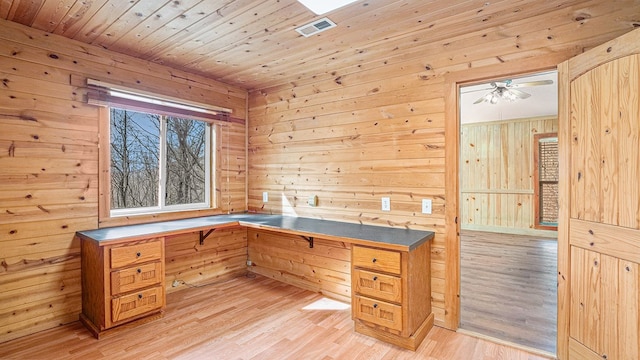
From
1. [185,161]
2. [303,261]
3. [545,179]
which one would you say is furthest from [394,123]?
[545,179]

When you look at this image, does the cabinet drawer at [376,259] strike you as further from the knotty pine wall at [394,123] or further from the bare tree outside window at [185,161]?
the bare tree outside window at [185,161]

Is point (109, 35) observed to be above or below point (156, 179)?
above

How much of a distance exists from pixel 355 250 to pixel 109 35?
2.64 meters

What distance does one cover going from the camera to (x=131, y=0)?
1.98m

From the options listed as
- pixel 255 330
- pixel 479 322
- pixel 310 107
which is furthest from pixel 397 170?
pixel 255 330

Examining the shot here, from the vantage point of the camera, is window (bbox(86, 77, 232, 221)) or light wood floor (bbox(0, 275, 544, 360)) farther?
window (bbox(86, 77, 232, 221))

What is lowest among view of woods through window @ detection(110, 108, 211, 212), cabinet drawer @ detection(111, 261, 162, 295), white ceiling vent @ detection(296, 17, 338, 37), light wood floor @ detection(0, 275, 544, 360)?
light wood floor @ detection(0, 275, 544, 360)

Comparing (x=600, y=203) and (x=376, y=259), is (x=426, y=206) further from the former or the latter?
(x=600, y=203)

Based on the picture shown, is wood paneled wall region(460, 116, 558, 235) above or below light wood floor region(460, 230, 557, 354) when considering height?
above

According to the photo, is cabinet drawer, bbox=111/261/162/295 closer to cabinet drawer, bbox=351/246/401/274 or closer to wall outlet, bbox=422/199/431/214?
cabinet drawer, bbox=351/246/401/274

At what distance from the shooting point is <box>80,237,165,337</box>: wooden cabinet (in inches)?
92.8

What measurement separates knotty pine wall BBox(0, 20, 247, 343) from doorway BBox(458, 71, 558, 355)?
3.42 m

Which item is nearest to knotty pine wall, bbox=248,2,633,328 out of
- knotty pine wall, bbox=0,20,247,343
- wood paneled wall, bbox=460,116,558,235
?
knotty pine wall, bbox=0,20,247,343

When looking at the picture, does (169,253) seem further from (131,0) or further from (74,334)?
(131,0)
